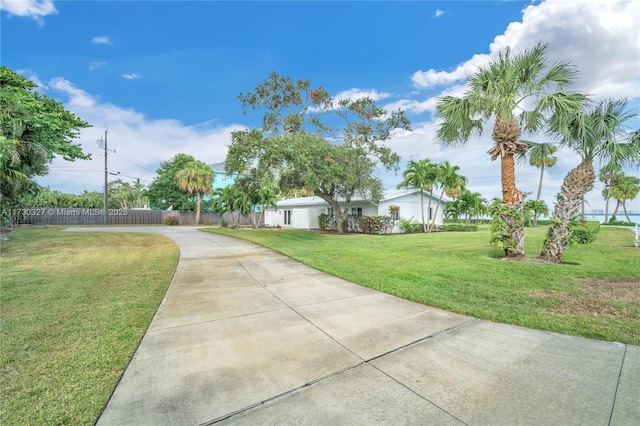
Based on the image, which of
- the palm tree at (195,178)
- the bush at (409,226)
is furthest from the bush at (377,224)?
the palm tree at (195,178)

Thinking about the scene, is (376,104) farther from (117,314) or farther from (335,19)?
(117,314)

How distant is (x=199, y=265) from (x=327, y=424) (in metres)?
6.61

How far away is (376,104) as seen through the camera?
61.2 ft

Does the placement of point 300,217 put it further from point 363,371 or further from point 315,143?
point 363,371

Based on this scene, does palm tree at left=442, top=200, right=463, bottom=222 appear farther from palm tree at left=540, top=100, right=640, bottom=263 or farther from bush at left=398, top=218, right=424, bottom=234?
palm tree at left=540, top=100, right=640, bottom=263

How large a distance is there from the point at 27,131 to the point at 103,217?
2533cm

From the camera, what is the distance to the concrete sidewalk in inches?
78.7

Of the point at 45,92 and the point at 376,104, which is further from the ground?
the point at 376,104

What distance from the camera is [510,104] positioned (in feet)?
25.5

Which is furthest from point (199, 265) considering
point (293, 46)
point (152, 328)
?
point (293, 46)

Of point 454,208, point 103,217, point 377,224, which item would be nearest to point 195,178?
point 103,217

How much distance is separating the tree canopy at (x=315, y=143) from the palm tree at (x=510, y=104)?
6985 millimetres

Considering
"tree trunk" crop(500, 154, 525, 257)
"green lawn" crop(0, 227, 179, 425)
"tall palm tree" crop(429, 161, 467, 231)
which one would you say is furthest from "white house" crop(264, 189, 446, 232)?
"green lawn" crop(0, 227, 179, 425)

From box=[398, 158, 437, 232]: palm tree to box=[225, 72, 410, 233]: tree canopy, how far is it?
2916mm
